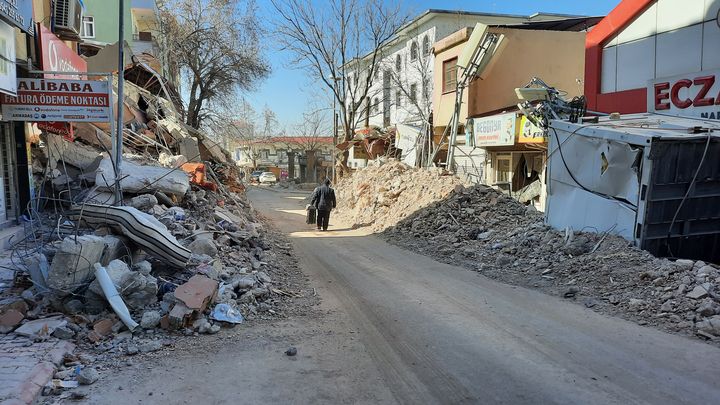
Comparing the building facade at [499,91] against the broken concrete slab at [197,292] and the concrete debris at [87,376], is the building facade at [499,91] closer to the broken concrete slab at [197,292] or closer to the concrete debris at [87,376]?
the broken concrete slab at [197,292]

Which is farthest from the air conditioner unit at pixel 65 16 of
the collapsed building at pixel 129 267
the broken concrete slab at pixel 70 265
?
the broken concrete slab at pixel 70 265

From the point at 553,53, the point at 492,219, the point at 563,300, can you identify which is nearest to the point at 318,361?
the point at 563,300

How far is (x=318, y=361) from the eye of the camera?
4.60 metres

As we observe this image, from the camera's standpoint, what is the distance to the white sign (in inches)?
287

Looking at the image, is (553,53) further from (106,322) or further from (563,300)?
(106,322)

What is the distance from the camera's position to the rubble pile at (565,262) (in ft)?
19.7

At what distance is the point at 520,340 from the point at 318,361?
2.13m

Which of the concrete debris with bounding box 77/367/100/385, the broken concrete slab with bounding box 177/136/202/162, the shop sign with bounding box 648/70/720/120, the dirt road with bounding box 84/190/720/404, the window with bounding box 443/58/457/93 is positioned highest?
the window with bounding box 443/58/457/93

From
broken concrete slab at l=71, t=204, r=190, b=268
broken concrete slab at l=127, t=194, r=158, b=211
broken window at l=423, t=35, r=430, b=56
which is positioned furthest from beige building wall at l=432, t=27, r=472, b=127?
broken concrete slab at l=71, t=204, r=190, b=268

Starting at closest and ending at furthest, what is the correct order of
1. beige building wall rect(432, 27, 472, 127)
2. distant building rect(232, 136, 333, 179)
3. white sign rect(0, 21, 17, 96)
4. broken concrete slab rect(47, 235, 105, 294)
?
broken concrete slab rect(47, 235, 105, 294) < white sign rect(0, 21, 17, 96) < beige building wall rect(432, 27, 472, 127) < distant building rect(232, 136, 333, 179)

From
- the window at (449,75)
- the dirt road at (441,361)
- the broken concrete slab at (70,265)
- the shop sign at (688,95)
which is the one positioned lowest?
the dirt road at (441,361)

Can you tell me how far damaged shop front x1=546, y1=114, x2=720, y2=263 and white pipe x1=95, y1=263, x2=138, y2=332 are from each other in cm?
733

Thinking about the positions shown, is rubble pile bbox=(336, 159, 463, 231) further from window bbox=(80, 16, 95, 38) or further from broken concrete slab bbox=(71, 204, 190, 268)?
window bbox=(80, 16, 95, 38)

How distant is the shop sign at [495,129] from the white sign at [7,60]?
12887 millimetres
